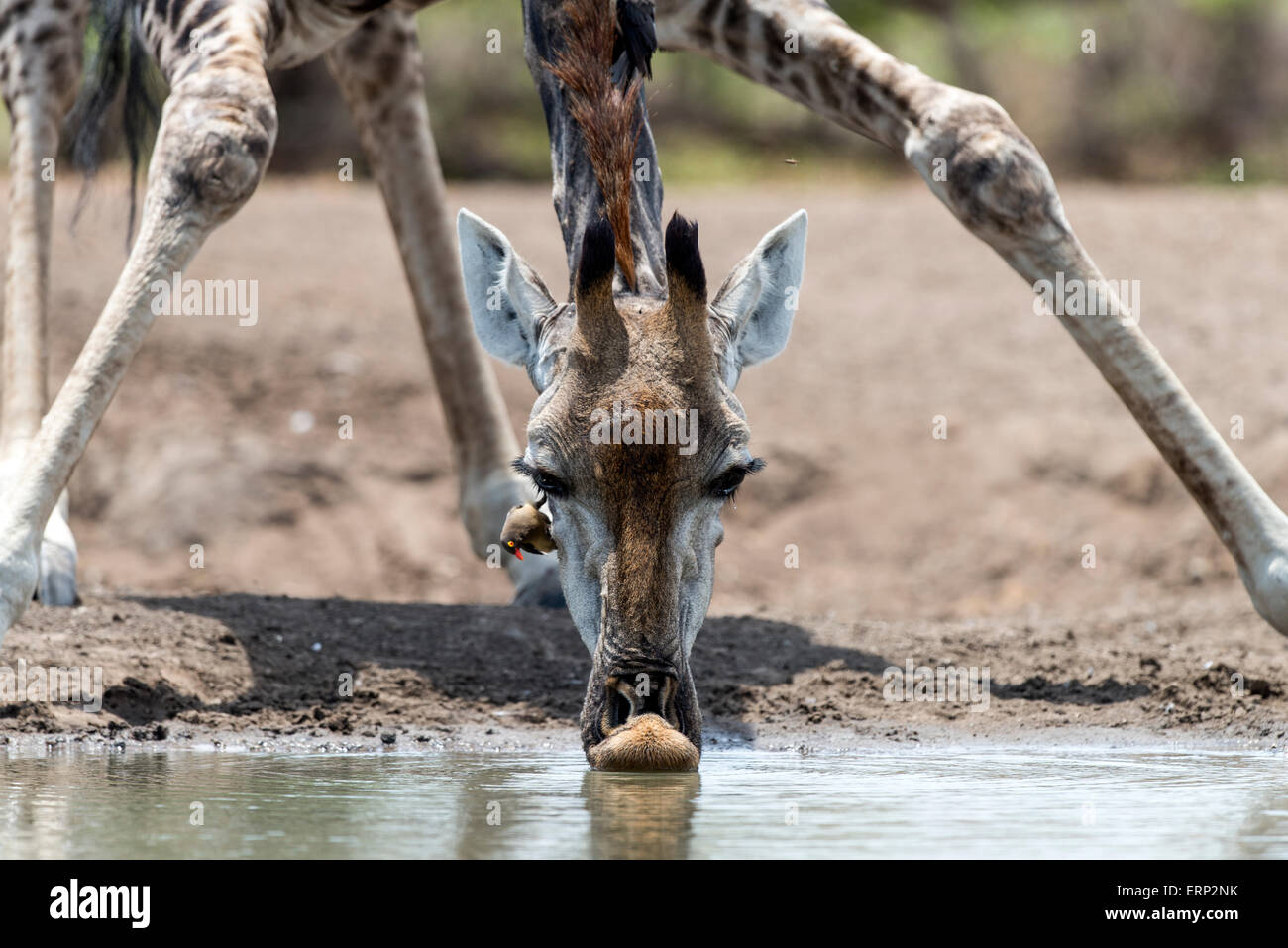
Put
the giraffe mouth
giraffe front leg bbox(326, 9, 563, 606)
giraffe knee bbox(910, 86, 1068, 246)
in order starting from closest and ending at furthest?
the giraffe mouth < giraffe knee bbox(910, 86, 1068, 246) < giraffe front leg bbox(326, 9, 563, 606)

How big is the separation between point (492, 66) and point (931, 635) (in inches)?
668

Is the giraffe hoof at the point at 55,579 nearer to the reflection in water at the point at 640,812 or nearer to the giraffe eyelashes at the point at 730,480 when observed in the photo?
the reflection in water at the point at 640,812

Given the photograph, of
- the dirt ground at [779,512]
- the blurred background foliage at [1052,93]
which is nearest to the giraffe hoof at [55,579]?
the dirt ground at [779,512]

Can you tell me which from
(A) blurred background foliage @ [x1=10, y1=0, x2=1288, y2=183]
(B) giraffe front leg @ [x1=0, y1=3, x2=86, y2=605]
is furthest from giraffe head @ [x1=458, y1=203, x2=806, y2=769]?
(A) blurred background foliage @ [x1=10, y1=0, x2=1288, y2=183]

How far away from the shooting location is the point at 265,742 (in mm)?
5820

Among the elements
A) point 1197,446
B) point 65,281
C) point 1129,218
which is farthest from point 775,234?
point 1129,218

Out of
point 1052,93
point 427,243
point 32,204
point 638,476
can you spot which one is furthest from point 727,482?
point 1052,93

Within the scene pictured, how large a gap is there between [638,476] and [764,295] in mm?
1201

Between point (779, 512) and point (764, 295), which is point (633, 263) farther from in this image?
point (779, 512)

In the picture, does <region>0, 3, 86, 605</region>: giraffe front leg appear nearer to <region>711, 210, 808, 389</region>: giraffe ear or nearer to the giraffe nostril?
<region>711, 210, 808, 389</region>: giraffe ear

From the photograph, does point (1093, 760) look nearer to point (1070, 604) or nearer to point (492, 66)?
point (1070, 604)

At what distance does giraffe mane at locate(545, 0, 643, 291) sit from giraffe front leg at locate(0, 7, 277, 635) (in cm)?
118

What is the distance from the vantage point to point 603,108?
5238 mm

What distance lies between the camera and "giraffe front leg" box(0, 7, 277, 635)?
5.43 m
